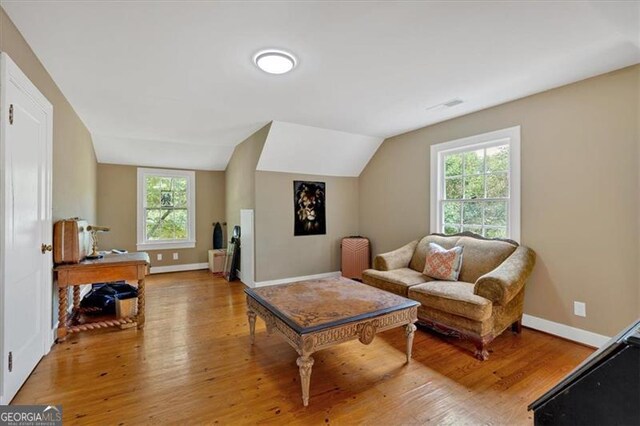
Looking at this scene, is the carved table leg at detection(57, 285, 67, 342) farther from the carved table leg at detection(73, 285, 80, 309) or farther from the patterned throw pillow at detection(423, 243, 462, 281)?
the patterned throw pillow at detection(423, 243, 462, 281)

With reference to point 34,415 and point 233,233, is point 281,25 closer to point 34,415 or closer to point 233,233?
point 34,415

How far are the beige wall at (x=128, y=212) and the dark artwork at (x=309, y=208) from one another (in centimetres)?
236

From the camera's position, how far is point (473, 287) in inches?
108

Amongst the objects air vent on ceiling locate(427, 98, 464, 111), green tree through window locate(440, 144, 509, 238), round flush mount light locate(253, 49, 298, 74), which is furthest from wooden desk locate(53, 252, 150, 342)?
green tree through window locate(440, 144, 509, 238)

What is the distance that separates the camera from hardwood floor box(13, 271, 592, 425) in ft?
5.71

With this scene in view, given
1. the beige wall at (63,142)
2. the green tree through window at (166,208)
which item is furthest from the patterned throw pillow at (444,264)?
the green tree through window at (166,208)

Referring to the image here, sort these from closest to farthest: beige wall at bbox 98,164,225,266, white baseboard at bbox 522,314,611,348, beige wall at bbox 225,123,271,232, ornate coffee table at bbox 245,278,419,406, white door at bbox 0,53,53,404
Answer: white door at bbox 0,53,53,404, ornate coffee table at bbox 245,278,419,406, white baseboard at bbox 522,314,611,348, beige wall at bbox 225,123,271,232, beige wall at bbox 98,164,225,266

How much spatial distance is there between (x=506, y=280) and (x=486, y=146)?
1.72m

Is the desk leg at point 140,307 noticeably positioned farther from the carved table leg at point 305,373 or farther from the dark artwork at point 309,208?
the dark artwork at point 309,208

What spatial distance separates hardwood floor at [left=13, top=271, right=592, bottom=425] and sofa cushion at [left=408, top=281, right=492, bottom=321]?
0.36 metres

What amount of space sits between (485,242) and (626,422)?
9.71 feet

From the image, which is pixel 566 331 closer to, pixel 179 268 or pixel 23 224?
pixel 23 224

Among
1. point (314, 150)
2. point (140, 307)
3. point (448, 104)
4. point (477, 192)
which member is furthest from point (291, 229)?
point (448, 104)

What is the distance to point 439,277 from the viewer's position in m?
3.17
